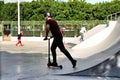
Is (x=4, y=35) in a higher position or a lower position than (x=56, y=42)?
lower

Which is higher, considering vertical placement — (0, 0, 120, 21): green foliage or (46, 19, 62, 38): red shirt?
(46, 19, 62, 38): red shirt

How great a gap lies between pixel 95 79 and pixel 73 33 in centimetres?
3613

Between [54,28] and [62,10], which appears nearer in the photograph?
[54,28]

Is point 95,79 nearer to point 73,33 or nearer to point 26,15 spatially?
point 73,33

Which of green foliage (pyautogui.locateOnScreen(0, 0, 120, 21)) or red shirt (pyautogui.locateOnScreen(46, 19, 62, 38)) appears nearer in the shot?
red shirt (pyautogui.locateOnScreen(46, 19, 62, 38))

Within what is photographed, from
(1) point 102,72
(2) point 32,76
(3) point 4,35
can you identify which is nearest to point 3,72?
(2) point 32,76

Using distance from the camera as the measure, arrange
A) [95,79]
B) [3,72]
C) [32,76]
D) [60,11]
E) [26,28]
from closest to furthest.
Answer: [95,79] < [32,76] < [3,72] < [26,28] < [60,11]

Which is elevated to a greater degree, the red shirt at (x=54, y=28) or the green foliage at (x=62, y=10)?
the red shirt at (x=54, y=28)

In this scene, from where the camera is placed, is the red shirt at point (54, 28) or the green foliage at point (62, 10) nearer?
the red shirt at point (54, 28)

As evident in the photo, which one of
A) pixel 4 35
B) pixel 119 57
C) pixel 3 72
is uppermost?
pixel 119 57

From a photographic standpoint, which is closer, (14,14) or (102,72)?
(102,72)

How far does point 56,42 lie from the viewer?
37.8ft

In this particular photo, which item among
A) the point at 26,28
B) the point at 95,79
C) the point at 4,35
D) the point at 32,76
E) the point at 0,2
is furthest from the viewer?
the point at 0,2

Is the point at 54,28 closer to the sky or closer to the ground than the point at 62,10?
closer to the sky
